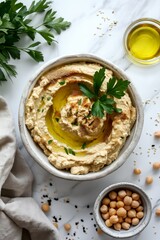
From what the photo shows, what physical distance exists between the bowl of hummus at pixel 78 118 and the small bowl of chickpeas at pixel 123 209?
139 millimetres

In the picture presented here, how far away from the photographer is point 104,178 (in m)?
2.50

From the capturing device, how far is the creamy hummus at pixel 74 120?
7.63 feet

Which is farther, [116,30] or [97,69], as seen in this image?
[116,30]

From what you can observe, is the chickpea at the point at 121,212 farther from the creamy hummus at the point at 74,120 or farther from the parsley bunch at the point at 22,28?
the parsley bunch at the point at 22,28

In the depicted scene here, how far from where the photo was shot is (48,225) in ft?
7.84

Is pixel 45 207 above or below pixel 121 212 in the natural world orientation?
below

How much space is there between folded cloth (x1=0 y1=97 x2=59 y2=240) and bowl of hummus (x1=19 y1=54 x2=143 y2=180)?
0.08 m

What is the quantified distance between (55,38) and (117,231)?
821 mm

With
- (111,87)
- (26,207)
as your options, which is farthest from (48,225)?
(111,87)

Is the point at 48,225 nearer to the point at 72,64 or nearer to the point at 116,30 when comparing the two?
the point at 72,64

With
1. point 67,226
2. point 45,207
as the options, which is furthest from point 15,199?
point 67,226

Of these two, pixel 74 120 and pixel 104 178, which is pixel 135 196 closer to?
pixel 104 178

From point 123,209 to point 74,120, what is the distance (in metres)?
0.42

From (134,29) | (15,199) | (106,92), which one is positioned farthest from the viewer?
(134,29)
